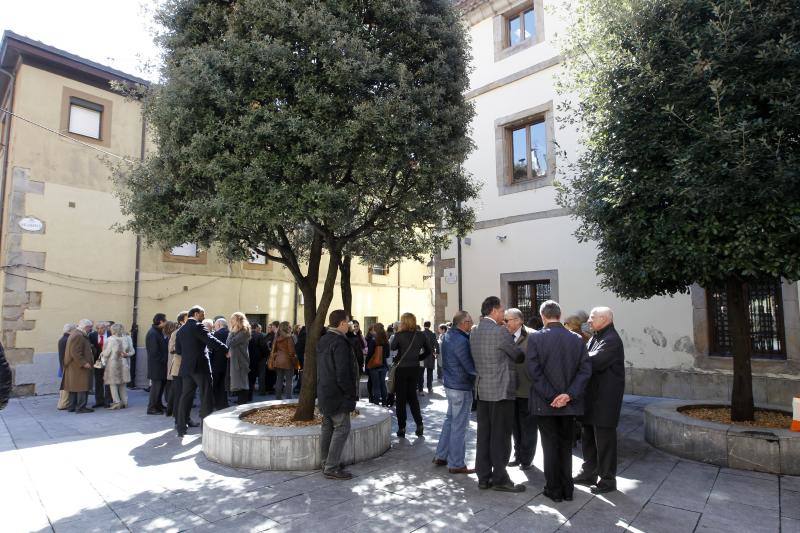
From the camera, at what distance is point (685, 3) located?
6.12 m

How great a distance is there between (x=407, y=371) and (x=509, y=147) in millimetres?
7946

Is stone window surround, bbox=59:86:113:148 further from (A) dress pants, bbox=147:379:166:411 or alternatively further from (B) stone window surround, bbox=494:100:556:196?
(B) stone window surround, bbox=494:100:556:196

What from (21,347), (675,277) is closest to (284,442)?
(675,277)

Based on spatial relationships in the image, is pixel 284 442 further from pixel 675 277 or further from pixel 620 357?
pixel 675 277

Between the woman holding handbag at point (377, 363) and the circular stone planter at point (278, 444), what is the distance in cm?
319

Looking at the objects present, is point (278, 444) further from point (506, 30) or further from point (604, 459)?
point (506, 30)

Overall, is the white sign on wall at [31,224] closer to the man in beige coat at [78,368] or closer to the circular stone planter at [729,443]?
the man in beige coat at [78,368]

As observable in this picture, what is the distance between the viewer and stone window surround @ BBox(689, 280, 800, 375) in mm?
8883

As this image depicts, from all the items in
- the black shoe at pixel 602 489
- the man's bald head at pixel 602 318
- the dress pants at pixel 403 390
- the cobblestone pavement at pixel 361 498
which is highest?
the man's bald head at pixel 602 318

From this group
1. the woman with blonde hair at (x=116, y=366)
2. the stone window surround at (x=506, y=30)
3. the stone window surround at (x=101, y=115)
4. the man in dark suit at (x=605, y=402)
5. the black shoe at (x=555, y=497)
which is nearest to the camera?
the black shoe at (x=555, y=497)

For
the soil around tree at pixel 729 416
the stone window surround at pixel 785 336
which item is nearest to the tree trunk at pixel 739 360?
the soil around tree at pixel 729 416

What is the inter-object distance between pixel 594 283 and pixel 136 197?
9153 millimetres

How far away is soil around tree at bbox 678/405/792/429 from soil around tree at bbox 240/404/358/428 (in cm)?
464

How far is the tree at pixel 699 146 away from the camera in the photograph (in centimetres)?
546
